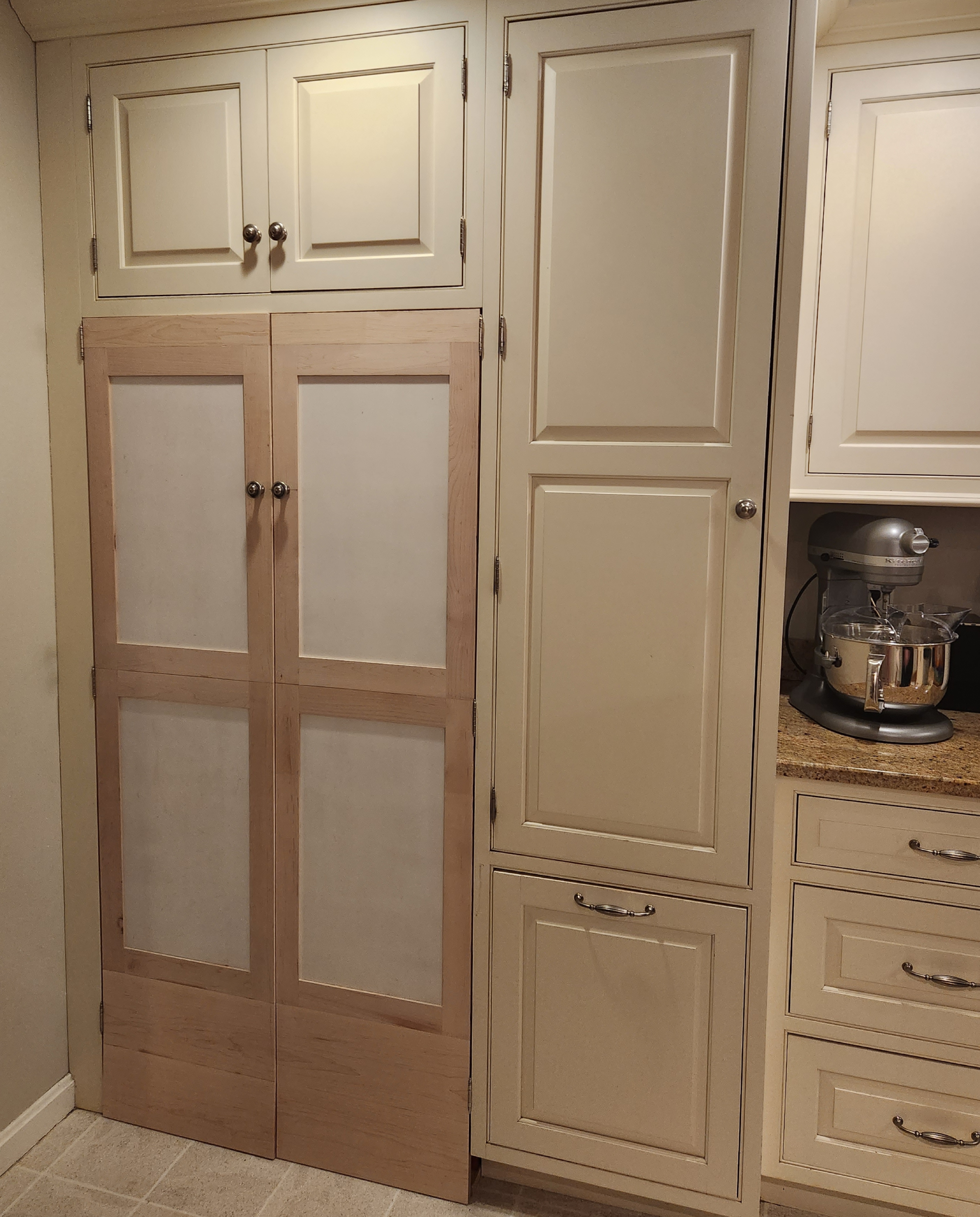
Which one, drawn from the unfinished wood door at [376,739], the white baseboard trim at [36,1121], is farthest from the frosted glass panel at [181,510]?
the white baseboard trim at [36,1121]

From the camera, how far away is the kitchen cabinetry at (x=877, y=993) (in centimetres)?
155

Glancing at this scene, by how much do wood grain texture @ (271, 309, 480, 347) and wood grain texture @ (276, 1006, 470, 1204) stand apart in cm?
136

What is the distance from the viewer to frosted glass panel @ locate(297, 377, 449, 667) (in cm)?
163

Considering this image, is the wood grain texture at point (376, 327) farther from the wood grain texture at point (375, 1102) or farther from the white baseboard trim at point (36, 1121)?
the white baseboard trim at point (36, 1121)

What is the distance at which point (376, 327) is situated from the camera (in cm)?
161

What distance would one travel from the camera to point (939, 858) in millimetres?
1538

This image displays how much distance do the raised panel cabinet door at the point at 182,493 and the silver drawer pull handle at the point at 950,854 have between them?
1258 mm

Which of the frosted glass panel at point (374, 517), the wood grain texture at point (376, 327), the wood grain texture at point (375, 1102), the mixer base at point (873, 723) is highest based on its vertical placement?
the wood grain texture at point (376, 327)

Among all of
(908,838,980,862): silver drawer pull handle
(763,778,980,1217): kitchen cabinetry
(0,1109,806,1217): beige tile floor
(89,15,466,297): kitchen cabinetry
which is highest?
(89,15,466,297): kitchen cabinetry

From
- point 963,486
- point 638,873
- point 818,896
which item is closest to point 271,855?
point 638,873

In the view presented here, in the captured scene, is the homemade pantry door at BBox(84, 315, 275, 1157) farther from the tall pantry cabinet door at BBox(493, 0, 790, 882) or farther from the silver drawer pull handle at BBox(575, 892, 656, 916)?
the silver drawer pull handle at BBox(575, 892, 656, 916)

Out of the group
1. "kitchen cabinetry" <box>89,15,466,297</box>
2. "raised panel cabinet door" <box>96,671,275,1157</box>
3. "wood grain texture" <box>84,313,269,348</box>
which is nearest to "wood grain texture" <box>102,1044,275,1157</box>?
"raised panel cabinet door" <box>96,671,275,1157</box>

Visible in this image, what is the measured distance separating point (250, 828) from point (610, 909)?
0.76 m

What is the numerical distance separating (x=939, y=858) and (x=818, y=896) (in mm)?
220
